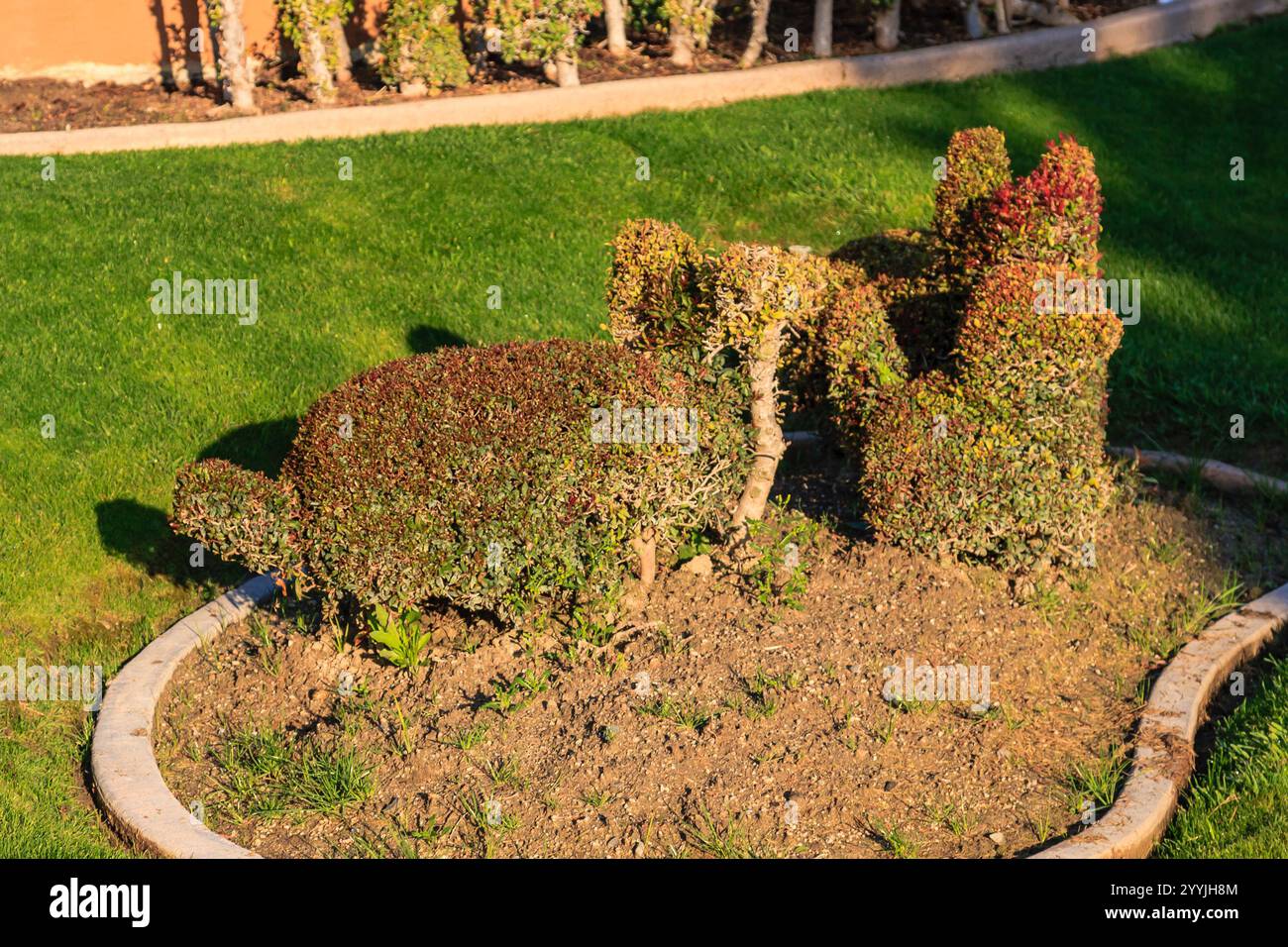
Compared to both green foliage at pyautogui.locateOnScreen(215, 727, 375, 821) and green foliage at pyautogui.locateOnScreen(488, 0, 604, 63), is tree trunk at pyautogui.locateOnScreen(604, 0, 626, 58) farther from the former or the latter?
green foliage at pyautogui.locateOnScreen(215, 727, 375, 821)

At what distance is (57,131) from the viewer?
37.6 feet

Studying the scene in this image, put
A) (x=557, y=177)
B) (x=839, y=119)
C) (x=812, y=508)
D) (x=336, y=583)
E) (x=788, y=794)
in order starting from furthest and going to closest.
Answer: (x=839, y=119) < (x=557, y=177) < (x=812, y=508) < (x=336, y=583) < (x=788, y=794)

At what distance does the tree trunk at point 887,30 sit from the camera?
13.5 metres

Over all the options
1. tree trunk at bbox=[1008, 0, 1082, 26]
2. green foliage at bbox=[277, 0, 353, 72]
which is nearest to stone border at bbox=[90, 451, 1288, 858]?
green foliage at bbox=[277, 0, 353, 72]

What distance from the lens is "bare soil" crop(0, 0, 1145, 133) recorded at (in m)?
11.9

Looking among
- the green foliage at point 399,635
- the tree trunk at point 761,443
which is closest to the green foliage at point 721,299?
the tree trunk at point 761,443

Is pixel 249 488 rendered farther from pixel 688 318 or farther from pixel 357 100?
pixel 357 100

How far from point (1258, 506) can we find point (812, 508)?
232 cm

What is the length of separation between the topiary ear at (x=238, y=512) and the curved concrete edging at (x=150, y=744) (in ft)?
2.75

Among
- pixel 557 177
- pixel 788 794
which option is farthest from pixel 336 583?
pixel 557 177

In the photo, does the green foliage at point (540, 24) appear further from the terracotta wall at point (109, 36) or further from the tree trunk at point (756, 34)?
the terracotta wall at point (109, 36)

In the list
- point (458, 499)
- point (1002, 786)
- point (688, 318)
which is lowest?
point (1002, 786)

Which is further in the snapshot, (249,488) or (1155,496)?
(1155,496)

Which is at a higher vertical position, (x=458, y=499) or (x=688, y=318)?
(x=688, y=318)
